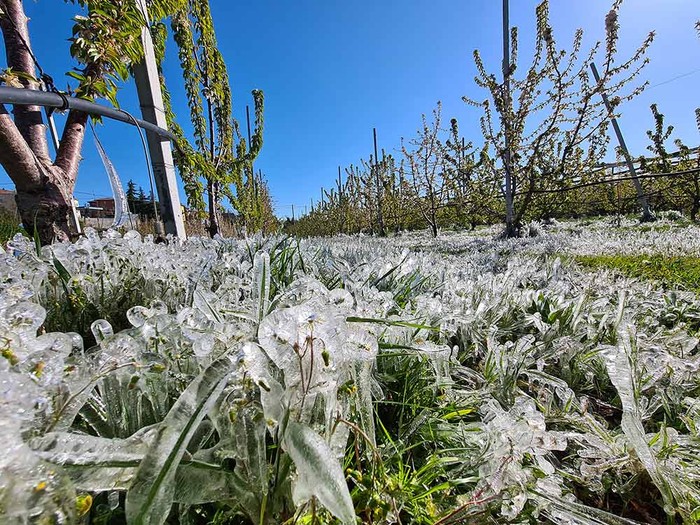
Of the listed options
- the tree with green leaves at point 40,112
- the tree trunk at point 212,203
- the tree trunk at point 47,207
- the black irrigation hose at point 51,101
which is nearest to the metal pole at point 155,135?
the tree with green leaves at point 40,112

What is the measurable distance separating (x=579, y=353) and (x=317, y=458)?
1.14 meters

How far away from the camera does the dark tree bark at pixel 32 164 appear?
7.57ft

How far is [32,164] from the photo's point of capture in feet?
7.74

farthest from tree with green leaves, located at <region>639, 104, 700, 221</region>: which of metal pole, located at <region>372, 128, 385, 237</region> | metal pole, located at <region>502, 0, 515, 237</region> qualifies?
metal pole, located at <region>372, 128, 385, 237</region>

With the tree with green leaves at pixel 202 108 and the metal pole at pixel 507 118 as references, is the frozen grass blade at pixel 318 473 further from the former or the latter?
the metal pole at pixel 507 118

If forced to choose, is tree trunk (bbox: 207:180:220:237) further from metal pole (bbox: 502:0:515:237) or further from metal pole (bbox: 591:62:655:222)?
metal pole (bbox: 591:62:655:222)

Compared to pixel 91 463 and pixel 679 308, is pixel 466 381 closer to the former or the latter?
pixel 91 463

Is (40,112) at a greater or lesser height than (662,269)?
greater

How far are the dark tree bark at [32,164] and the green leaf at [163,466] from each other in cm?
273

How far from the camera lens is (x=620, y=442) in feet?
2.56

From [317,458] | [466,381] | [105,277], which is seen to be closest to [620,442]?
[466,381]

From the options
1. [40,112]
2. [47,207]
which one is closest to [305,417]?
[47,207]

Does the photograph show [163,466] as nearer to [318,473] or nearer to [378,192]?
[318,473]

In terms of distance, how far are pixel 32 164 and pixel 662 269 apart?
16.6ft
